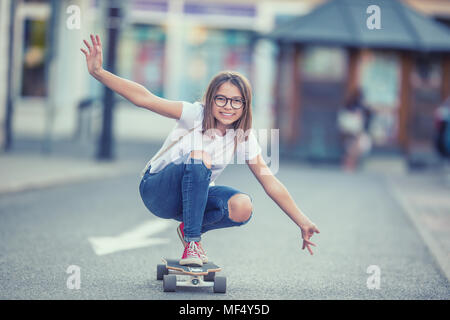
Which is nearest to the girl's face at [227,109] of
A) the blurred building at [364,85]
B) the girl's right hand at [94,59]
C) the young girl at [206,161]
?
the young girl at [206,161]

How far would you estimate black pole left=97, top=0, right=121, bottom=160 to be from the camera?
47.7 feet

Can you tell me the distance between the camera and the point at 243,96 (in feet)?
16.1

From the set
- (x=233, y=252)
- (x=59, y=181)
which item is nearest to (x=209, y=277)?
(x=233, y=252)

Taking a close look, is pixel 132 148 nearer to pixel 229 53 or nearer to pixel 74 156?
pixel 74 156

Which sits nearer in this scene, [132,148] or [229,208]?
[229,208]

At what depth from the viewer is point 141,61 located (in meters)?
25.8

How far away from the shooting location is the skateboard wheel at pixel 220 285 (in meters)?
4.93

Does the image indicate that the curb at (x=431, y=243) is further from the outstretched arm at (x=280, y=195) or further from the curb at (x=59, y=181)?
the curb at (x=59, y=181)

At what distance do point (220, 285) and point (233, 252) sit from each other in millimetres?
1811

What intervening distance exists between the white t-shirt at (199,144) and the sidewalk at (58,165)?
5.38 meters

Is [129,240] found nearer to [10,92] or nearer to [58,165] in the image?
[58,165]

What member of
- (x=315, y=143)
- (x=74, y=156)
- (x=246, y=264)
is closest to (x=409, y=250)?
(x=246, y=264)
